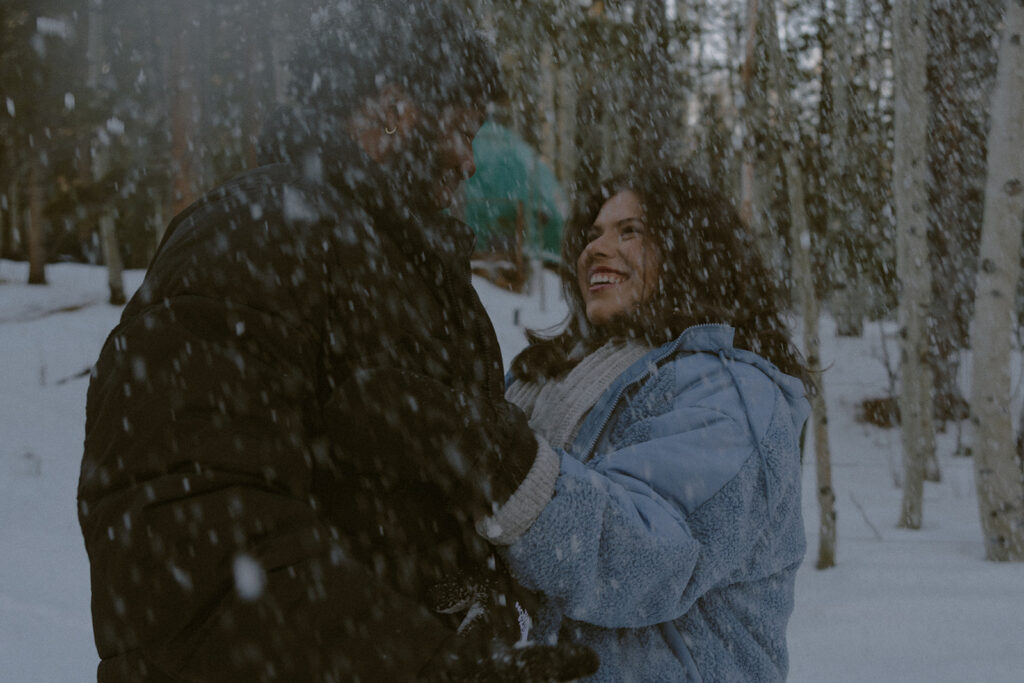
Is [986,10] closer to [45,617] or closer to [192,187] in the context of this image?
[192,187]

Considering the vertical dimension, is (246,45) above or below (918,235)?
above

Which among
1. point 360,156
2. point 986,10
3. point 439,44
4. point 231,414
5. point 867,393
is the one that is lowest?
point 867,393

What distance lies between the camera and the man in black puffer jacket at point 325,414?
104 cm

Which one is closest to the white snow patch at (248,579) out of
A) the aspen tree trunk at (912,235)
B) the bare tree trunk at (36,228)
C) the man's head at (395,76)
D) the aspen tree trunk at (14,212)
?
the man's head at (395,76)

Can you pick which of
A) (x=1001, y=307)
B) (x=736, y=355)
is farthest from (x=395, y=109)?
(x=1001, y=307)

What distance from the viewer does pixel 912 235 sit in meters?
7.46

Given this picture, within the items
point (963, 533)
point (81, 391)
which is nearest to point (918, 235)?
point (963, 533)

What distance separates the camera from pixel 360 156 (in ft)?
4.55

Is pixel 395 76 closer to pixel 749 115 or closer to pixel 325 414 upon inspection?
pixel 325 414

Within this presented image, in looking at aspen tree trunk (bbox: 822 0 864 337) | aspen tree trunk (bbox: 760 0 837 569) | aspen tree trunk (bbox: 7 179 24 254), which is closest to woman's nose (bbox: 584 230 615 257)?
aspen tree trunk (bbox: 760 0 837 569)

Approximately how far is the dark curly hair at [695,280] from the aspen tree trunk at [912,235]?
5.91 m

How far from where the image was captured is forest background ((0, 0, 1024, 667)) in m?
6.02

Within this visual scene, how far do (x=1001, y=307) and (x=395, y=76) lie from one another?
5.95 m

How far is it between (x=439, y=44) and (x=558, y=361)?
47.1 inches
